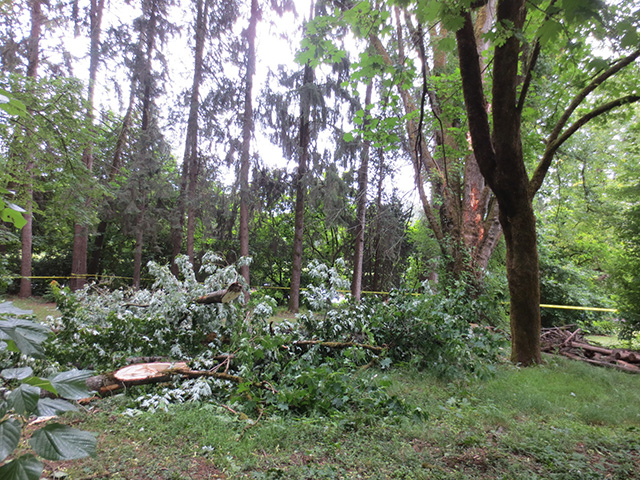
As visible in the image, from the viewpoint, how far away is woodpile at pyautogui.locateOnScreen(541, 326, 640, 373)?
5430mm

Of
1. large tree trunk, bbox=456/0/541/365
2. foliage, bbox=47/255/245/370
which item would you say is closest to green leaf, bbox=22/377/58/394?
foliage, bbox=47/255/245/370

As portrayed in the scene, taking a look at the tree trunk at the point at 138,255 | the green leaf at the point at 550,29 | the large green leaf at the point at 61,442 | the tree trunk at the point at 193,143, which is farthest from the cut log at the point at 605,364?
the tree trunk at the point at 138,255

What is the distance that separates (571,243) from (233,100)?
13.0m

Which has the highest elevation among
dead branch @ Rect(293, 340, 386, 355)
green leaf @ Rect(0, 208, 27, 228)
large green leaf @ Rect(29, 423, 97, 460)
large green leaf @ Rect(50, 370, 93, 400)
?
green leaf @ Rect(0, 208, 27, 228)

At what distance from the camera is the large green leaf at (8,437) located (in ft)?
2.48

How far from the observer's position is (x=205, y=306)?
195 inches

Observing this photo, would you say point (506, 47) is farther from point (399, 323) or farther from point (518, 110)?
point (399, 323)

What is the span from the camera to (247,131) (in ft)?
39.3

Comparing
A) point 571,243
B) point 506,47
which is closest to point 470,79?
point 506,47

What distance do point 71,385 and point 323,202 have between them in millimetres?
11634

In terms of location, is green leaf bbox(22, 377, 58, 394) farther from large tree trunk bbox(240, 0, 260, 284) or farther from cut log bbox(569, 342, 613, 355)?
large tree trunk bbox(240, 0, 260, 284)

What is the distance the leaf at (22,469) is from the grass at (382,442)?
1701mm

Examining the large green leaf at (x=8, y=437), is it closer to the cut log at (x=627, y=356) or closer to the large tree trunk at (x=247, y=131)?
the cut log at (x=627, y=356)

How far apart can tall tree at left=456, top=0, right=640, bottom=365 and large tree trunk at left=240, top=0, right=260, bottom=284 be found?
8.63 meters
